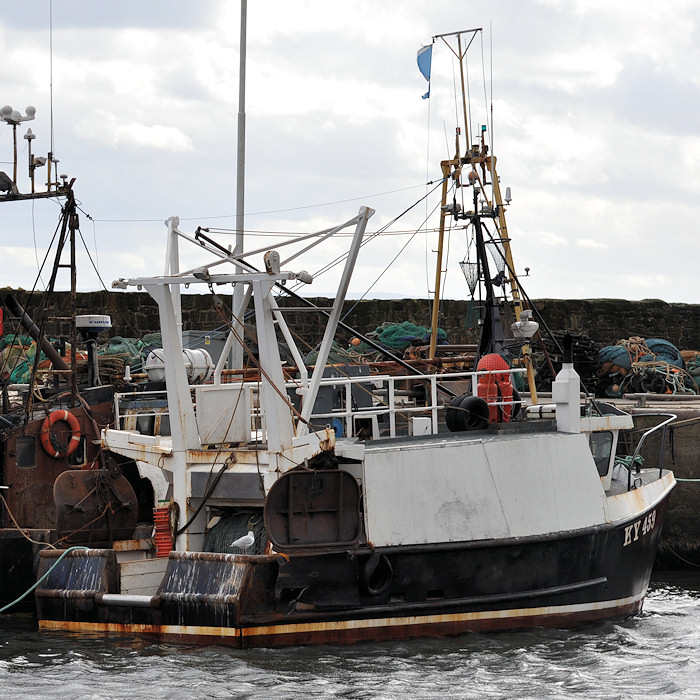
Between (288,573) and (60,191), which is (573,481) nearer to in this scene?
(288,573)

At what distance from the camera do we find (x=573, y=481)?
11.0 metres

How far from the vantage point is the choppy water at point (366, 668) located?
879cm

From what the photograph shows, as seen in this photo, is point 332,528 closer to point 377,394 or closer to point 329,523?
point 329,523

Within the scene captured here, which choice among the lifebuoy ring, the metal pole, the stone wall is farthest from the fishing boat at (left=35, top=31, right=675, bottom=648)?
the stone wall

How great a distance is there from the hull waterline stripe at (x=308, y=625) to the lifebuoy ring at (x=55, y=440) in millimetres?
2433

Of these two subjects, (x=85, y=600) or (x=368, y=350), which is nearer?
(x=85, y=600)

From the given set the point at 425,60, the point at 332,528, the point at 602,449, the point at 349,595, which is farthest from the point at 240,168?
the point at 349,595

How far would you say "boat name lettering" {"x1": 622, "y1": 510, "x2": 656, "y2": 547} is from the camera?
1152 cm

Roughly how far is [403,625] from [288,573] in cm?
125

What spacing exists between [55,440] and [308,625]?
412cm

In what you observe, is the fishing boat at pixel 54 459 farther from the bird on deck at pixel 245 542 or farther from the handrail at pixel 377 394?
the bird on deck at pixel 245 542

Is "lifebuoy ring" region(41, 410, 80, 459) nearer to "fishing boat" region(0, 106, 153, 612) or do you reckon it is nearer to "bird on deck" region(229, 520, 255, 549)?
"fishing boat" region(0, 106, 153, 612)

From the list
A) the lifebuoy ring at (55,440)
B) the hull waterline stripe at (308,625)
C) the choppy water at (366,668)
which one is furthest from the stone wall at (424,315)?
the choppy water at (366,668)

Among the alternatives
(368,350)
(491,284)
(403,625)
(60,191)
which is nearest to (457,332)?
(368,350)
